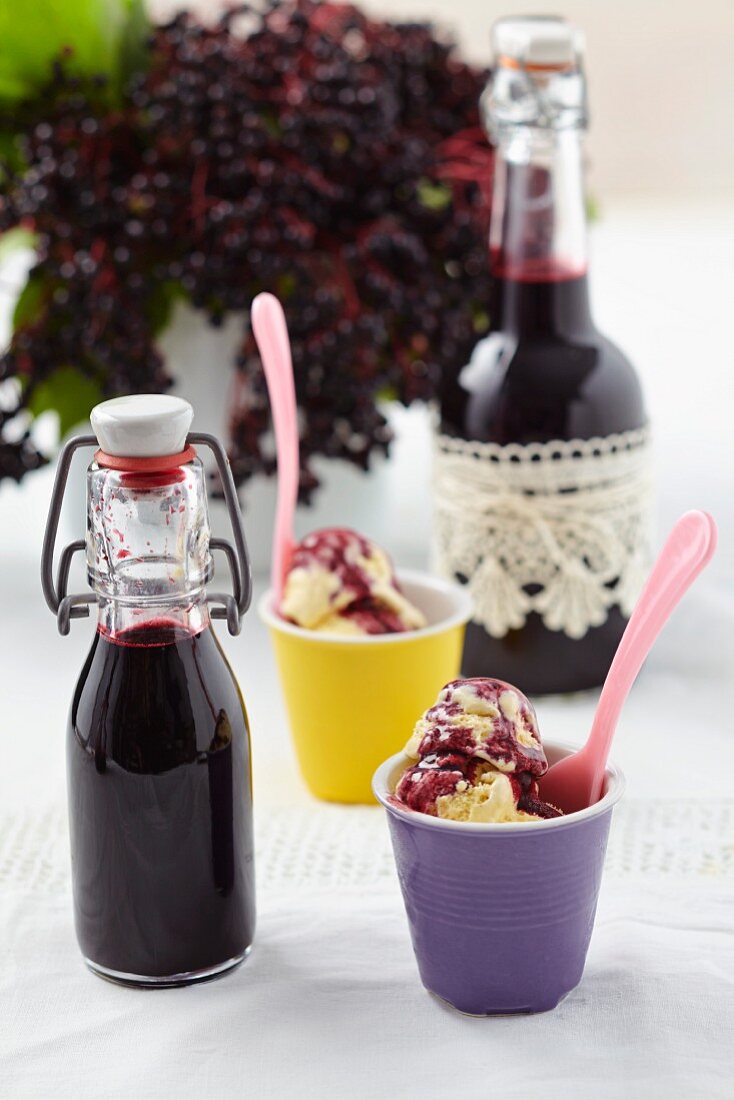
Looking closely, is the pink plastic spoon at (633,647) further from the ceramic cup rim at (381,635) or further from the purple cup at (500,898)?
the ceramic cup rim at (381,635)

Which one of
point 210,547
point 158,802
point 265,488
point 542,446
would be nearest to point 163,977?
point 158,802

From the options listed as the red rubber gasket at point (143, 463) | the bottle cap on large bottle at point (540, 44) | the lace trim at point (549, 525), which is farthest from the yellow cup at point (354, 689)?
the bottle cap on large bottle at point (540, 44)

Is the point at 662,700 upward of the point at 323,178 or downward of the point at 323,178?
downward

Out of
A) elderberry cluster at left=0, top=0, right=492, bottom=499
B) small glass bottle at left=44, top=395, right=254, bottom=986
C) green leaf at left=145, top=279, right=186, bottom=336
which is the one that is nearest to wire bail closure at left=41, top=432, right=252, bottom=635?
small glass bottle at left=44, top=395, right=254, bottom=986

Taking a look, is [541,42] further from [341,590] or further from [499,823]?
[499,823]

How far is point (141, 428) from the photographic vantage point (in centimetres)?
57

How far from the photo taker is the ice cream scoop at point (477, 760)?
1.94ft

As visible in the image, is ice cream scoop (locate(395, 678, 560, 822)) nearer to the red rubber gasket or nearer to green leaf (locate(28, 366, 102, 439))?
the red rubber gasket

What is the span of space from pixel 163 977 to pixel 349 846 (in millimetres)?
165

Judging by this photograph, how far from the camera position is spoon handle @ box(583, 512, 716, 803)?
1.89ft

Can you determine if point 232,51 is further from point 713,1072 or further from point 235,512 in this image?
point 713,1072

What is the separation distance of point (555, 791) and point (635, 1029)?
0.11 metres

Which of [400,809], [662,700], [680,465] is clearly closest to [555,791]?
[400,809]

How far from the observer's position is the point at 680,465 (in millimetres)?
1363
